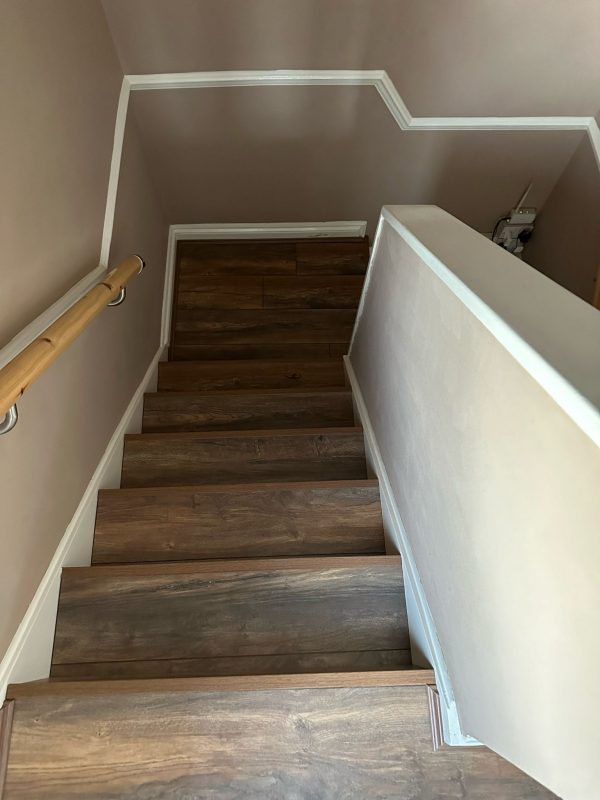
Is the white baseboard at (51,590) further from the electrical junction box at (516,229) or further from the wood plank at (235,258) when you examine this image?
the electrical junction box at (516,229)

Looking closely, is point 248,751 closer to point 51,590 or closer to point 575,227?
point 51,590

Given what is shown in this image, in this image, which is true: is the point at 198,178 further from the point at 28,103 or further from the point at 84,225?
the point at 28,103

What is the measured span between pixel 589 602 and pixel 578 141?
2476mm

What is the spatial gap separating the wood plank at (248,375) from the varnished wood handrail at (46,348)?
3.69 feet

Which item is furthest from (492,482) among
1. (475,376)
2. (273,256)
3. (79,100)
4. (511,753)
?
(273,256)

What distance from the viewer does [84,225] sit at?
167 cm

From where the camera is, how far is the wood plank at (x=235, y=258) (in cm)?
312

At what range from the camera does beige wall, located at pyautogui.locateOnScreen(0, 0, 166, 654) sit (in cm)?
119

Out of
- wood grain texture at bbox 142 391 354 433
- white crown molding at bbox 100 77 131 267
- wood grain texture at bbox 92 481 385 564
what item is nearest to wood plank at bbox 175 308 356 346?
wood grain texture at bbox 142 391 354 433

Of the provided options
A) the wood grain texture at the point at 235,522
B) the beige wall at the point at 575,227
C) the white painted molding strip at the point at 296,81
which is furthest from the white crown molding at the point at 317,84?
the wood grain texture at the point at 235,522

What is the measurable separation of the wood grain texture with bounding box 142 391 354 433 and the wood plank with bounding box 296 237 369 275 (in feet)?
3.75

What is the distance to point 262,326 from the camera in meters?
3.00

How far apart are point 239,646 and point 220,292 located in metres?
2.17

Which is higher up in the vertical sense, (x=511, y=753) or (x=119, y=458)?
(x=119, y=458)
